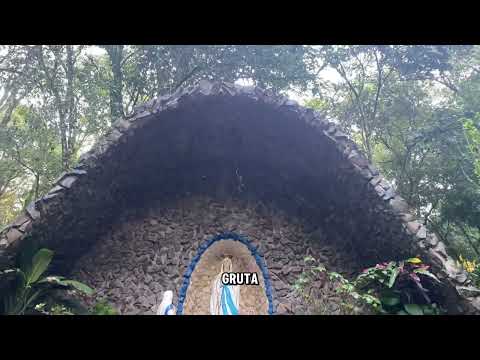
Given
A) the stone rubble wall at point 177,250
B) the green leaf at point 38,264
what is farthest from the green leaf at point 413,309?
the green leaf at point 38,264

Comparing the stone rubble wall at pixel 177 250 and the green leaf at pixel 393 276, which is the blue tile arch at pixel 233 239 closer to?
the stone rubble wall at pixel 177 250

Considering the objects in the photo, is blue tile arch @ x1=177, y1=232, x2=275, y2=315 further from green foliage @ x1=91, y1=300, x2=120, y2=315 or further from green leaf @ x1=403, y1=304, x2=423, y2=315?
green leaf @ x1=403, y1=304, x2=423, y2=315

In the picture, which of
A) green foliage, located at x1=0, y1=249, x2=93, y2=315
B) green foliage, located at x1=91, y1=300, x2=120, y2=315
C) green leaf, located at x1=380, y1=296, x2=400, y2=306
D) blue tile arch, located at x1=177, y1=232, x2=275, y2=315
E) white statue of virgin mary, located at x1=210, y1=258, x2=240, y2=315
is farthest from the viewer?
blue tile arch, located at x1=177, y1=232, x2=275, y2=315

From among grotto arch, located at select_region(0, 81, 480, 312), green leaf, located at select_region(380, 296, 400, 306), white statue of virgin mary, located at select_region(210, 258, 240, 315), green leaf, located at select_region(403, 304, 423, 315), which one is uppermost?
grotto arch, located at select_region(0, 81, 480, 312)

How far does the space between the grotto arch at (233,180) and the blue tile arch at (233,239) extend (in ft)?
0.56

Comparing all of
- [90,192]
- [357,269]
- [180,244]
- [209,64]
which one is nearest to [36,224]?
[90,192]

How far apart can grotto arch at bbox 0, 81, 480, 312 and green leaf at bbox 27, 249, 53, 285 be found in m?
0.23

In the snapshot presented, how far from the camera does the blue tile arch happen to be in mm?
4906

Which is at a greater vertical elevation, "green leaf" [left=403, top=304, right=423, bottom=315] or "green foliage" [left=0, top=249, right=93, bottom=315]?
"green foliage" [left=0, top=249, right=93, bottom=315]

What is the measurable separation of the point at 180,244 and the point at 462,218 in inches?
216

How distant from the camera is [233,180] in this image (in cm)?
594

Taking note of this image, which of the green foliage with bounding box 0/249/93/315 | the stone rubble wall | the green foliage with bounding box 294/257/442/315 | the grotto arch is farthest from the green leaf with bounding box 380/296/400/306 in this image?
the green foliage with bounding box 0/249/93/315

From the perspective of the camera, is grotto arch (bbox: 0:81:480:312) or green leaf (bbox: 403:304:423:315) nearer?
green leaf (bbox: 403:304:423:315)

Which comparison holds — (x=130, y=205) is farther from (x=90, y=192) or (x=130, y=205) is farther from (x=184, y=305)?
(x=184, y=305)
